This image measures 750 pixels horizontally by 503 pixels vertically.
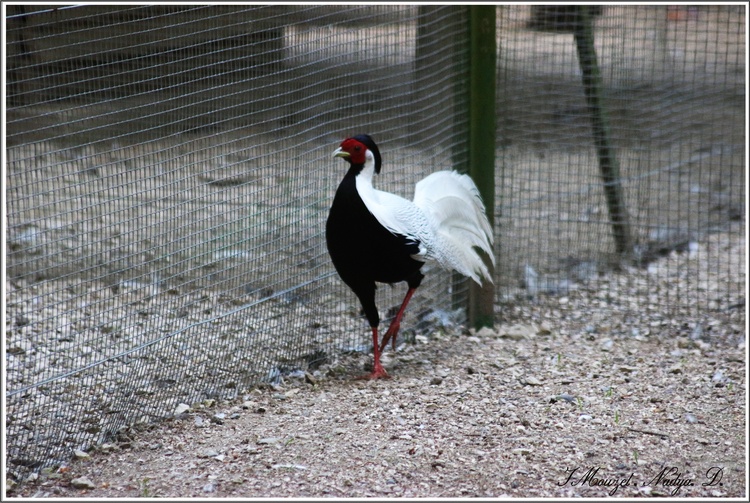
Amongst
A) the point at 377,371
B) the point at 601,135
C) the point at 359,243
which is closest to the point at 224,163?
the point at 359,243

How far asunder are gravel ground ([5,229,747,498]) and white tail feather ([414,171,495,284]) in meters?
0.53

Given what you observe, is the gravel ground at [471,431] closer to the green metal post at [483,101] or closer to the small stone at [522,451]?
the small stone at [522,451]

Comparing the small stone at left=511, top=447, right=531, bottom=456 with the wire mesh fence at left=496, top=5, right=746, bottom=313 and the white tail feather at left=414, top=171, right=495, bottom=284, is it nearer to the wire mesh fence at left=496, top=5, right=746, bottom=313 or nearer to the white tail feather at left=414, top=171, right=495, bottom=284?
the white tail feather at left=414, top=171, right=495, bottom=284

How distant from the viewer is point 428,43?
14.6 feet

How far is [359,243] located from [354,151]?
41cm

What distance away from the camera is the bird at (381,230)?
367 cm

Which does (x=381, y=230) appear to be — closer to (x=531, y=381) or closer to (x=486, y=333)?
(x=531, y=381)

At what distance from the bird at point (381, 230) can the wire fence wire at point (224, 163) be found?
321 mm

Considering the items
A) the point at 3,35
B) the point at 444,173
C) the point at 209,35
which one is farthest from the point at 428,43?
the point at 3,35

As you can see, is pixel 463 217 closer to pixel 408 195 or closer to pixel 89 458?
pixel 408 195

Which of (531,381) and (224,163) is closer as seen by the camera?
(224,163)

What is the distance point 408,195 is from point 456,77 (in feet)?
2.44

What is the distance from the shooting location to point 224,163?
142 inches

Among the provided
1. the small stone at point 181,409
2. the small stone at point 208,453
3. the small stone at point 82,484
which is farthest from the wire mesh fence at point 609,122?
the small stone at point 82,484
